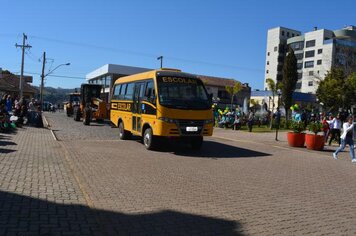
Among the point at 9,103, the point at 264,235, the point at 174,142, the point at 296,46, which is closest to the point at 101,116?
the point at 9,103

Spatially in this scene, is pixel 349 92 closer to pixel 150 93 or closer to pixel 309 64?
pixel 150 93

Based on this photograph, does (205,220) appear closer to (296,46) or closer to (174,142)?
(174,142)

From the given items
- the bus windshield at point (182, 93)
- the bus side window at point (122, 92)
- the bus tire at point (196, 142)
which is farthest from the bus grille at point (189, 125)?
the bus side window at point (122, 92)

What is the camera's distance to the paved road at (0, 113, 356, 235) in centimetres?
617

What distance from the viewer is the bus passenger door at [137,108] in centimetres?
1612

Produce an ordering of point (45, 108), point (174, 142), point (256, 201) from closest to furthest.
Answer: point (256, 201) < point (174, 142) < point (45, 108)

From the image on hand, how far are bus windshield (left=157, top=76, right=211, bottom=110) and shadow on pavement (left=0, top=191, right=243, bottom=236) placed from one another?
7.89m

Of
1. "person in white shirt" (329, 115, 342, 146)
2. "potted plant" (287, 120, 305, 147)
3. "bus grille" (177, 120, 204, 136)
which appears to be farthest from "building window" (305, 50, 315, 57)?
"bus grille" (177, 120, 204, 136)

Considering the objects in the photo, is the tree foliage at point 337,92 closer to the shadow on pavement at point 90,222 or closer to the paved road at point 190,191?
the paved road at point 190,191

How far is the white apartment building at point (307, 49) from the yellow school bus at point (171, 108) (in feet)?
290

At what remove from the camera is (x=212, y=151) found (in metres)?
15.5

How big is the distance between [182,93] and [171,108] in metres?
0.94

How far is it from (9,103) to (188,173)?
17.5 metres

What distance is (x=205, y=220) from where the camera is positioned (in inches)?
252
